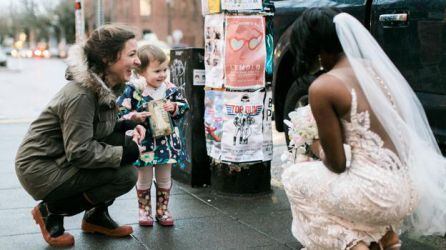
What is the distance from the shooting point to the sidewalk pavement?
403cm

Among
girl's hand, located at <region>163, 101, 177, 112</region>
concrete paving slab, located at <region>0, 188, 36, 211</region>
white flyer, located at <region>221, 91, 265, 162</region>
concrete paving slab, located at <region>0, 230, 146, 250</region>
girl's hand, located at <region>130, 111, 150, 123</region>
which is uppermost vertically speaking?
girl's hand, located at <region>163, 101, 177, 112</region>

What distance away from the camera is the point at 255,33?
4.97 metres

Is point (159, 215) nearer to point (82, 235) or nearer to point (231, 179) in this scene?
point (82, 235)

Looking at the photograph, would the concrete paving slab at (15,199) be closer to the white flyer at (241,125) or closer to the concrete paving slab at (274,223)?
the white flyer at (241,125)

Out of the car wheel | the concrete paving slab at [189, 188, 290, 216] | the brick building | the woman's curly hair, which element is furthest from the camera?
the brick building

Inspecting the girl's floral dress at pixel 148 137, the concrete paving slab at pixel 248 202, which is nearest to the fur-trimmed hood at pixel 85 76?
the girl's floral dress at pixel 148 137

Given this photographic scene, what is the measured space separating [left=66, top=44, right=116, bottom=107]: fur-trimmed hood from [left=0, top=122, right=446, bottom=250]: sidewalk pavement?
995mm

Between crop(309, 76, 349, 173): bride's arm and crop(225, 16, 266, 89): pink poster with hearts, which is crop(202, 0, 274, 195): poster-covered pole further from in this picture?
crop(309, 76, 349, 173): bride's arm

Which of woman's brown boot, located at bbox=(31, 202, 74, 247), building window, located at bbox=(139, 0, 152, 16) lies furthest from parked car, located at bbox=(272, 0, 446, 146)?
building window, located at bbox=(139, 0, 152, 16)

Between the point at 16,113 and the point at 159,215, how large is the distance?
8.25m

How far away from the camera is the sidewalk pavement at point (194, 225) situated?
403 cm

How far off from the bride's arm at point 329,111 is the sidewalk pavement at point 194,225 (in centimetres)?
129

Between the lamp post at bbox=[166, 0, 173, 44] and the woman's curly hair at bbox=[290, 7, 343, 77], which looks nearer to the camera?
the woman's curly hair at bbox=[290, 7, 343, 77]

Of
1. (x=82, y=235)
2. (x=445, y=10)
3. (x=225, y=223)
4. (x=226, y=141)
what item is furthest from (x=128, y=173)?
(x=445, y=10)
